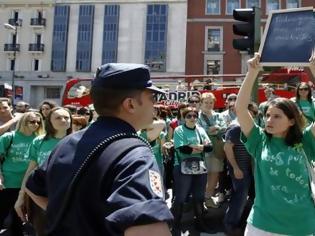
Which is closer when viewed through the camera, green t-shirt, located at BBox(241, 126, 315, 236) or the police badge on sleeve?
the police badge on sleeve

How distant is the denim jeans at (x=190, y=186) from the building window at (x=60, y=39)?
41394 mm

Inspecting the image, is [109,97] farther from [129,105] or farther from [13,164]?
[13,164]

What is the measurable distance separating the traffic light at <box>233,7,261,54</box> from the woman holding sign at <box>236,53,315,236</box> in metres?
3.12

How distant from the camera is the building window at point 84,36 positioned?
45422 mm

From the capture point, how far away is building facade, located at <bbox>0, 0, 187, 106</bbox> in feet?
146

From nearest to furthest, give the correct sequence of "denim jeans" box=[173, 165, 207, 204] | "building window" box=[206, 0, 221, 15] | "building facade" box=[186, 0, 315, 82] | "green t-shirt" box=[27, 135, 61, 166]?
"green t-shirt" box=[27, 135, 61, 166] → "denim jeans" box=[173, 165, 207, 204] → "building facade" box=[186, 0, 315, 82] → "building window" box=[206, 0, 221, 15]

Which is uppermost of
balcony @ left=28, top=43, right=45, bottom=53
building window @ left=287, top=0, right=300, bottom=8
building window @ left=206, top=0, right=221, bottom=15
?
building window @ left=287, top=0, right=300, bottom=8

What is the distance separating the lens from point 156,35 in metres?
44.5

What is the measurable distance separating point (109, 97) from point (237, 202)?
4.12 metres

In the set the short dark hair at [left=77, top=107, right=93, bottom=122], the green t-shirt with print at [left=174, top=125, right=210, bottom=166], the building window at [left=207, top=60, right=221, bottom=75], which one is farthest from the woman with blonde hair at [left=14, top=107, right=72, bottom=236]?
the building window at [left=207, top=60, right=221, bottom=75]

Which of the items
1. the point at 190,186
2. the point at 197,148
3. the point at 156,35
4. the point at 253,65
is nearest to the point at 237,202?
the point at 190,186

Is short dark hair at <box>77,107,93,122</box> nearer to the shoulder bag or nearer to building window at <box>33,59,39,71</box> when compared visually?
the shoulder bag

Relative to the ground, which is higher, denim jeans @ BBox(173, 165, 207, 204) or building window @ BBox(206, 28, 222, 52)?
building window @ BBox(206, 28, 222, 52)

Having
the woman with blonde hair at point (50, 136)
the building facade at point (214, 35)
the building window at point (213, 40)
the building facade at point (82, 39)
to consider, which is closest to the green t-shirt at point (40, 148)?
the woman with blonde hair at point (50, 136)
